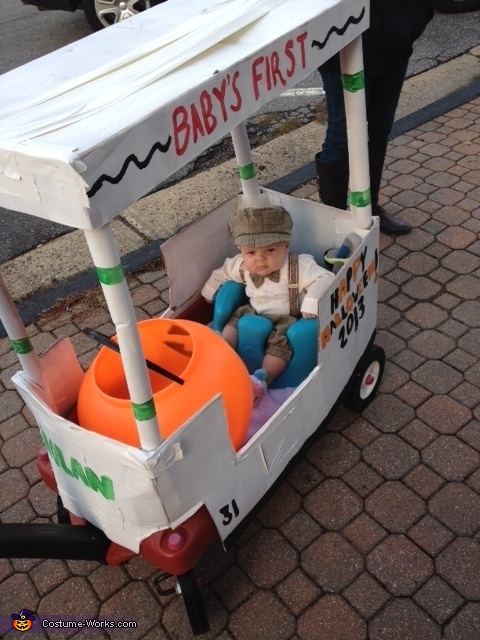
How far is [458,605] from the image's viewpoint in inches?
84.6

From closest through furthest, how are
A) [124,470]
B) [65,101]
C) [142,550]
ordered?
[65,101]
[124,470]
[142,550]

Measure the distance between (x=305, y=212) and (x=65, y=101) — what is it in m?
1.51

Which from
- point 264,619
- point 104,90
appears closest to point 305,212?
point 104,90

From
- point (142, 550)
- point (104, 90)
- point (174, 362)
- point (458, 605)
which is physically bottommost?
point (458, 605)

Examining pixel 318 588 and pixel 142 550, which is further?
pixel 318 588

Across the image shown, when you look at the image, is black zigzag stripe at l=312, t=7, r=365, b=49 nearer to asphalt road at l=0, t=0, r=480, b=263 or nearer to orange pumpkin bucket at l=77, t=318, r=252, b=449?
orange pumpkin bucket at l=77, t=318, r=252, b=449

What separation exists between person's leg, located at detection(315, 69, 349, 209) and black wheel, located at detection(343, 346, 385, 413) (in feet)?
3.71

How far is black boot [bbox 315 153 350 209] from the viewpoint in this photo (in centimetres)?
346

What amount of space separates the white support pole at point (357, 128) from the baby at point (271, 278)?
27cm

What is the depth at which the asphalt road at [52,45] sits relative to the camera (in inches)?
178

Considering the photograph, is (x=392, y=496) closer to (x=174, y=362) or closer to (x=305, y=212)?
(x=174, y=362)

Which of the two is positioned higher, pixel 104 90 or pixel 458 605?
pixel 104 90

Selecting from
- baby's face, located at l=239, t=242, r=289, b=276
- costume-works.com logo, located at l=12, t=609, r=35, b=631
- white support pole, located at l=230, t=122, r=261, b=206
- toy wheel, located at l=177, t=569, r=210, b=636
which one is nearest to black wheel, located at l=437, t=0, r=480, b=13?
white support pole, located at l=230, t=122, r=261, b=206

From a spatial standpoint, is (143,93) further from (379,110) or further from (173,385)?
(379,110)
